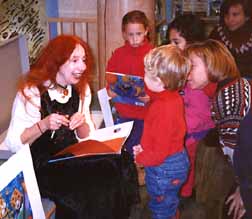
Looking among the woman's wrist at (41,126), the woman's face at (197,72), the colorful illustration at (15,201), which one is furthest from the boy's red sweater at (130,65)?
the colorful illustration at (15,201)

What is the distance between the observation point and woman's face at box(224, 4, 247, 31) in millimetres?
2852

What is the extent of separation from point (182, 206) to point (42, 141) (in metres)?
0.96

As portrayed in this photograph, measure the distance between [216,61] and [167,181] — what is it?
56cm

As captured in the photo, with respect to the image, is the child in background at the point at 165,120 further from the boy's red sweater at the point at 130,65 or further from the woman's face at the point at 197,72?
the boy's red sweater at the point at 130,65

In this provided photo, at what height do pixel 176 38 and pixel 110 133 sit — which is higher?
pixel 176 38

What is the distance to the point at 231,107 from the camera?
61.9 inches

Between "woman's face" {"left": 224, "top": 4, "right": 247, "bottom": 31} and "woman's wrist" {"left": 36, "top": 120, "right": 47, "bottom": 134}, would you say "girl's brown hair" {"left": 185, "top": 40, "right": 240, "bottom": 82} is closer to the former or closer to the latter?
"woman's wrist" {"left": 36, "top": 120, "right": 47, "bottom": 134}

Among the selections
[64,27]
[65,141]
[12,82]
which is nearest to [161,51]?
[65,141]

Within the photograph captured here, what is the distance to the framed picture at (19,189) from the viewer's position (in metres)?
1.19

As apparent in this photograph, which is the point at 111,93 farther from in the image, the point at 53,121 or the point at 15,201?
the point at 15,201

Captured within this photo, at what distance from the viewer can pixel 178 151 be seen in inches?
67.6

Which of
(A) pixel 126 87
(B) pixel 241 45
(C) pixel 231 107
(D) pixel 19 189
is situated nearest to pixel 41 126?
(D) pixel 19 189

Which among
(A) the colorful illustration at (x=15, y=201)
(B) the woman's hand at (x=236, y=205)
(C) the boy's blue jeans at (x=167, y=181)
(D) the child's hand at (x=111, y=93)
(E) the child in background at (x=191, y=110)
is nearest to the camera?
(A) the colorful illustration at (x=15, y=201)

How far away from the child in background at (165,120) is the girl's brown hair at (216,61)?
0.14 metres
